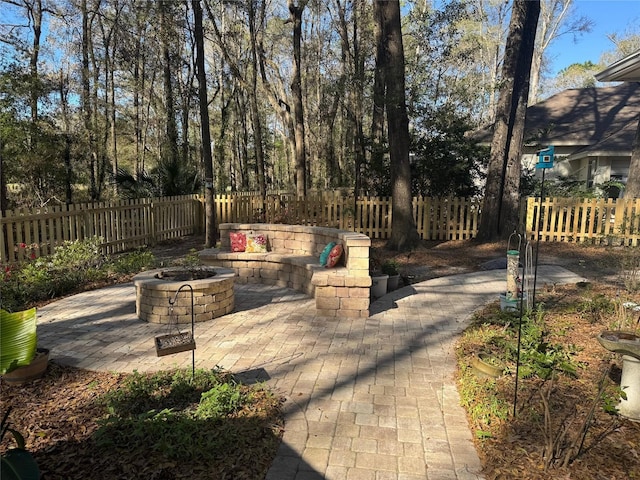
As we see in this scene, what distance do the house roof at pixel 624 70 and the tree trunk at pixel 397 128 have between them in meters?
3.81

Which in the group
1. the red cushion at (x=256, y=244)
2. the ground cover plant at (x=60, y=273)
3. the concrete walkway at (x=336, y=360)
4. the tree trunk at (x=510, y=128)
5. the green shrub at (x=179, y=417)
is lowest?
the concrete walkway at (x=336, y=360)

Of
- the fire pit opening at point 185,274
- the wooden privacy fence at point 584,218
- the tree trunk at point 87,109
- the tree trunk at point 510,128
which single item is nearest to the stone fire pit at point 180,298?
the fire pit opening at point 185,274

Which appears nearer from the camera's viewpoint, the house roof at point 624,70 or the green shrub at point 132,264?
the house roof at point 624,70

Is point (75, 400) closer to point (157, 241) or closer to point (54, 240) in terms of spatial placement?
point (54, 240)

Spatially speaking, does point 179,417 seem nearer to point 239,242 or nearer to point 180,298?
point 180,298

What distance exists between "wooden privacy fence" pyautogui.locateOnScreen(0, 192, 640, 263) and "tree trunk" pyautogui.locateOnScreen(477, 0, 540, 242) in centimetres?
67

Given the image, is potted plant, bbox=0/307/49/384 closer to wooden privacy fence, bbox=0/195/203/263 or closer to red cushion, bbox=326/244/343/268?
red cushion, bbox=326/244/343/268

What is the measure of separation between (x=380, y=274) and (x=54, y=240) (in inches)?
247

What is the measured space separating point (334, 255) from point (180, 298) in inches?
81.9

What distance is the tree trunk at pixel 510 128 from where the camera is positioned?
992cm

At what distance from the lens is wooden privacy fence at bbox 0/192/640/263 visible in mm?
7711

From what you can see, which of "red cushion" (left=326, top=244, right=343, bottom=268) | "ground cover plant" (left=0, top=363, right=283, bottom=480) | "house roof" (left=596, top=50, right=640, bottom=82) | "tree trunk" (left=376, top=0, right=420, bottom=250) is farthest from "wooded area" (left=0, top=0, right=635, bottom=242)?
"ground cover plant" (left=0, top=363, right=283, bottom=480)

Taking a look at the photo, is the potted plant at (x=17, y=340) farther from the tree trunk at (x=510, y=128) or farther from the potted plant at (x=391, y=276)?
the tree trunk at (x=510, y=128)

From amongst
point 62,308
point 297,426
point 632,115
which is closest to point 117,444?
point 297,426
